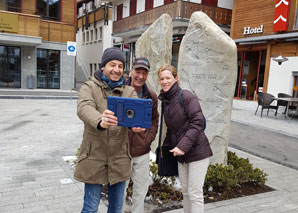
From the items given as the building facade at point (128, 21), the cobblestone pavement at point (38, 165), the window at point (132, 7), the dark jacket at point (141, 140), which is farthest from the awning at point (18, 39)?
the dark jacket at point (141, 140)

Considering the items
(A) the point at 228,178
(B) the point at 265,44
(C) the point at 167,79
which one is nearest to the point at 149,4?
(B) the point at 265,44

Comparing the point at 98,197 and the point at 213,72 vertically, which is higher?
the point at 213,72

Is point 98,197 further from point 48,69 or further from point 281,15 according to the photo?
point 48,69

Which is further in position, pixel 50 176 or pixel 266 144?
pixel 266 144

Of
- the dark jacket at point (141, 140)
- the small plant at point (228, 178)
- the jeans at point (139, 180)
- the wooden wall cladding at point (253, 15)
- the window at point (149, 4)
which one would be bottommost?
the small plant at point (228, 178)

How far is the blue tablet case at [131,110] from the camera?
194cm

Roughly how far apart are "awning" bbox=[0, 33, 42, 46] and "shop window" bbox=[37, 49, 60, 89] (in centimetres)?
201

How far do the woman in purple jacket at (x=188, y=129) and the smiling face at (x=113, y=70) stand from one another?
26.0 inches

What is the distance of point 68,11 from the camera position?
21.0 meters

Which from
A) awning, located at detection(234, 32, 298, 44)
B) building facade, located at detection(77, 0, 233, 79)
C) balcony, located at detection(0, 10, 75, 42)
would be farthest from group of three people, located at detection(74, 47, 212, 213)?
balcony, located at detection(0, 10, 75, 42)

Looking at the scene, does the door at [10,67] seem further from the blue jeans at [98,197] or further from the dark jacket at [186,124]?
the blue jeans at [98,197]

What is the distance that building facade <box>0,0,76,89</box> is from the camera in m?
19.6

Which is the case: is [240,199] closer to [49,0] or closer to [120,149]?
[120,149]

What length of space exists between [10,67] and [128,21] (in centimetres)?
967
